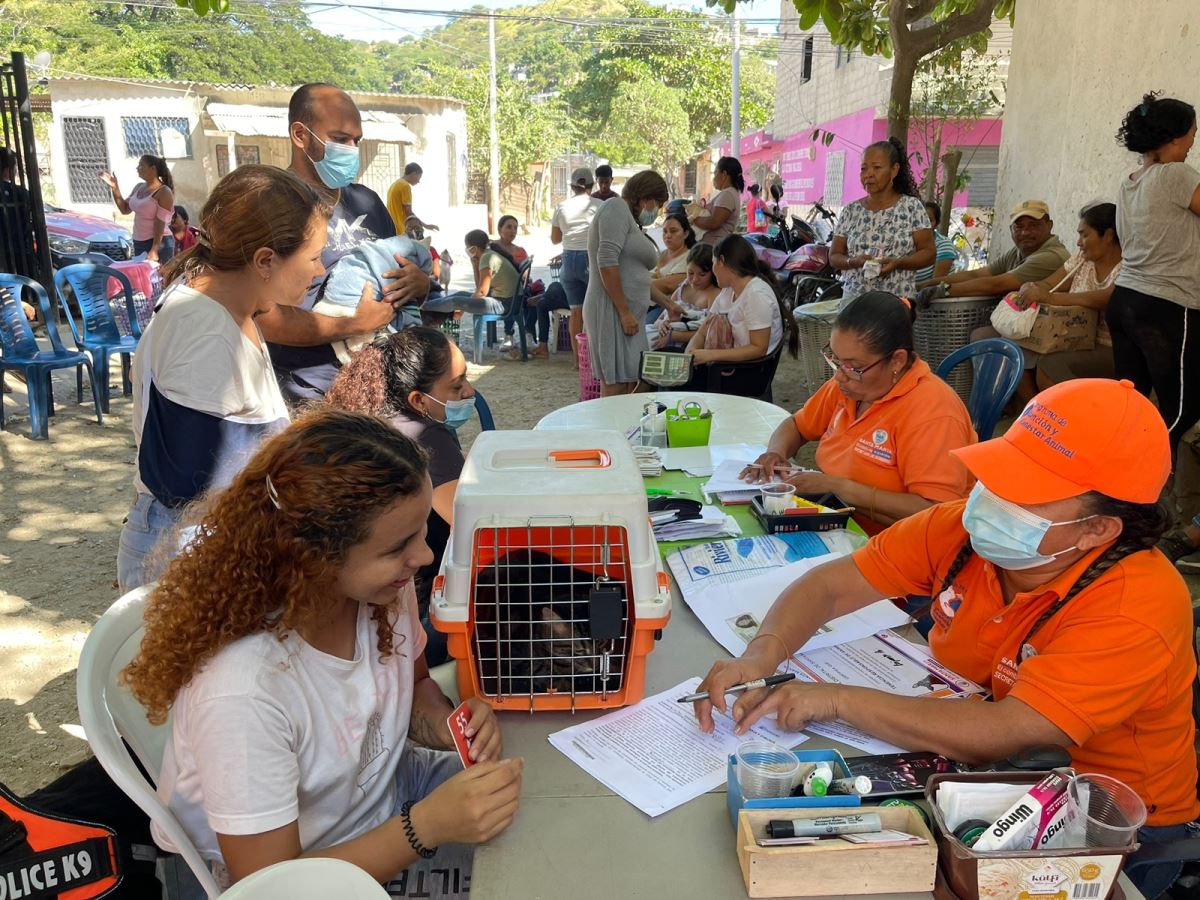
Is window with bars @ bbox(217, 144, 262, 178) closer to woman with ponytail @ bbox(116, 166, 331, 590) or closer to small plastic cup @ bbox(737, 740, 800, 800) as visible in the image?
woman with ponytail @ bbox(116, 166, 331, 590)

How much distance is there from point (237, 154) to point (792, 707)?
23475 mm

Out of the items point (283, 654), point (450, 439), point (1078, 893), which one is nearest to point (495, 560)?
point (283, 654)

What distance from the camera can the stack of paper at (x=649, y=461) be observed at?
8.97 feet

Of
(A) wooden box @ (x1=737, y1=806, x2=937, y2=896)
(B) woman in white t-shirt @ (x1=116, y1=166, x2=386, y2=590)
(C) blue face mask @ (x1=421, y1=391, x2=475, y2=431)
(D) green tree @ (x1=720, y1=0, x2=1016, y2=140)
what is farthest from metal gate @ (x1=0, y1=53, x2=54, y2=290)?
(A) wooden box @ (x1=737, y1=806, x2=937, y2=896)

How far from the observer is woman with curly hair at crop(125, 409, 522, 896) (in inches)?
46.5

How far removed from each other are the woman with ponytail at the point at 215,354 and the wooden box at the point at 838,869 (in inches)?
55.3

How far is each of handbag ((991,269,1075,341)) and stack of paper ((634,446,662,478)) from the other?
2586 millimetres

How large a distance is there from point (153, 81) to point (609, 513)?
23.6 meters

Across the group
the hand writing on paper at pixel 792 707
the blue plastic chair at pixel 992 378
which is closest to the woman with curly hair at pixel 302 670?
the hand writing on paper at pixel 792 707

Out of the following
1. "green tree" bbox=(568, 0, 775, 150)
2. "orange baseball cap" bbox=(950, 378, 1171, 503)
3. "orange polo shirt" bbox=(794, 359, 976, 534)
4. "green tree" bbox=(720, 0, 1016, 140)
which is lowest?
"orange polo shirt" bbox=(794, 359, 976, 534)

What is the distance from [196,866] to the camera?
4.18 feet

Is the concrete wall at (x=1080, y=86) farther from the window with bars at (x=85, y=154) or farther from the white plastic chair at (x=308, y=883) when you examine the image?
the window with bars at (x=85, y=154)

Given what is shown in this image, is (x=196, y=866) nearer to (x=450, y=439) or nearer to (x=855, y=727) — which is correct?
(x=855, y=727)

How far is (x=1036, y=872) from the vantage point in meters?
1.05
